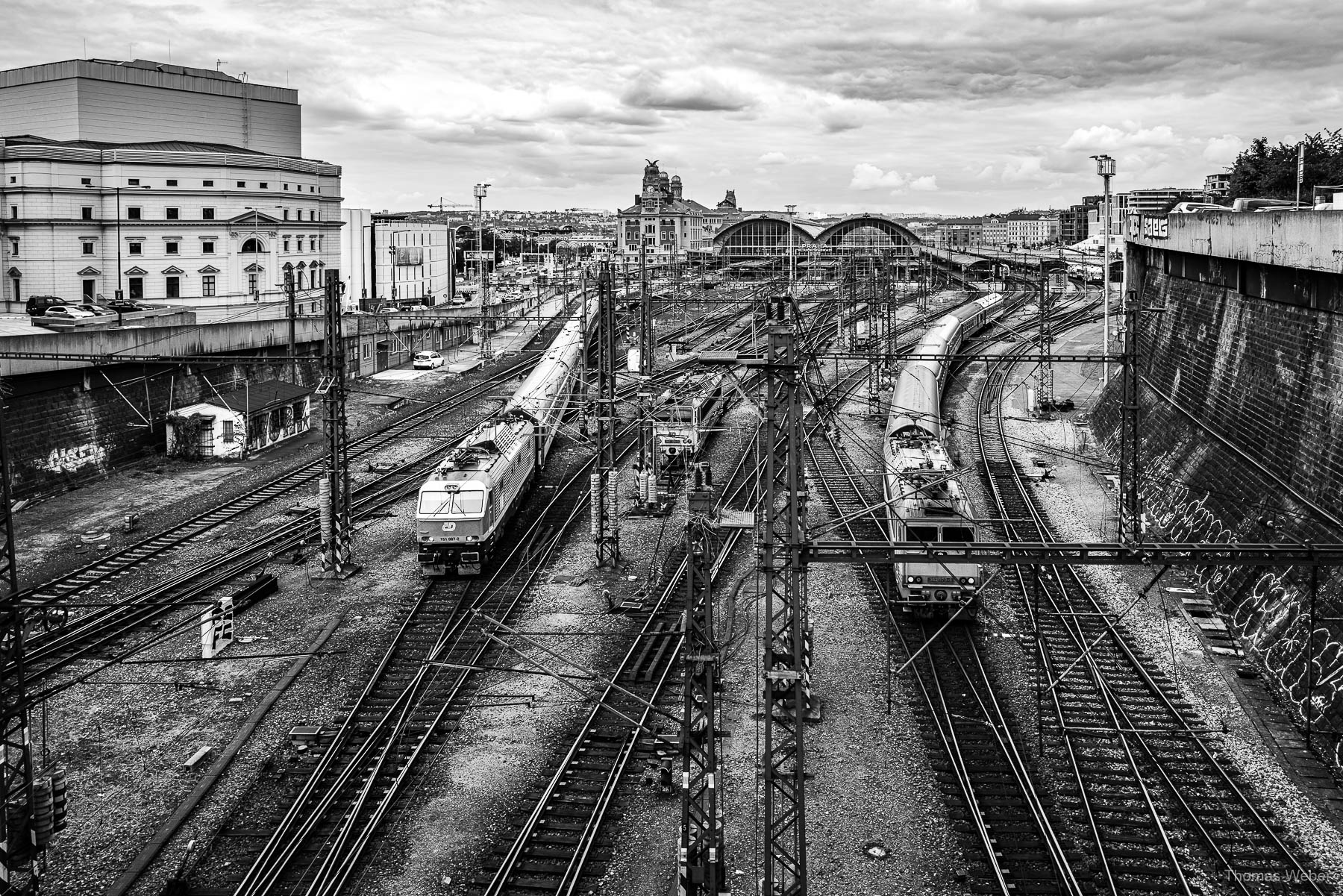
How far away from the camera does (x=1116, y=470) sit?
111ft

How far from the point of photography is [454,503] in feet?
84.6

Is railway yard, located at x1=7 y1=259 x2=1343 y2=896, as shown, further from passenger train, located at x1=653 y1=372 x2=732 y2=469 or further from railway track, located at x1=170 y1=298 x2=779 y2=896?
passenger train, located at x1=653 y1=372 x2=732 y2=469

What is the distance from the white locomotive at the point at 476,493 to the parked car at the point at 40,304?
1165 inches

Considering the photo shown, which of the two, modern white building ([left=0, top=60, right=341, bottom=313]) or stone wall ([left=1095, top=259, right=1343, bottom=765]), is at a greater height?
modern white building ([left=0, top=60, right=341, bottom=313])

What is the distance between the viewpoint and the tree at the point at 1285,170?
2387 inches

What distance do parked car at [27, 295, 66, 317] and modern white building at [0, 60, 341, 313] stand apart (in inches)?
126

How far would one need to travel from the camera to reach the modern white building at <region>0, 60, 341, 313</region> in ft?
201

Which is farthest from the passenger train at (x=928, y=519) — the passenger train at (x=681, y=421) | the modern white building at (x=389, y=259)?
the modern white building at (x=389, y=259)

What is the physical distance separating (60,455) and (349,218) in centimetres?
5231

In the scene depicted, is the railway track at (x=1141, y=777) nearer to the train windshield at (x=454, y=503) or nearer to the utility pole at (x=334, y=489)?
the train windshield at (x=454, y=503)

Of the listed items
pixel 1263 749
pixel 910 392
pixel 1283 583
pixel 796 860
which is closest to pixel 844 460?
pixel 910 392

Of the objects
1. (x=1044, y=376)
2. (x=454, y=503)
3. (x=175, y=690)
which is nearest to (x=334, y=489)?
(x=454, y=503)

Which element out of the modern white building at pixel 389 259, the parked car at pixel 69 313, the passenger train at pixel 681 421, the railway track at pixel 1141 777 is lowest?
the railway track at pixel 1141 777

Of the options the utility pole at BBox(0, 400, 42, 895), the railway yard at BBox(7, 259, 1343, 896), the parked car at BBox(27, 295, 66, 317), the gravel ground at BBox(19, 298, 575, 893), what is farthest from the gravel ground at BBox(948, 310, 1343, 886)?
the parked car at BBox(27, 295, 66, 317)
